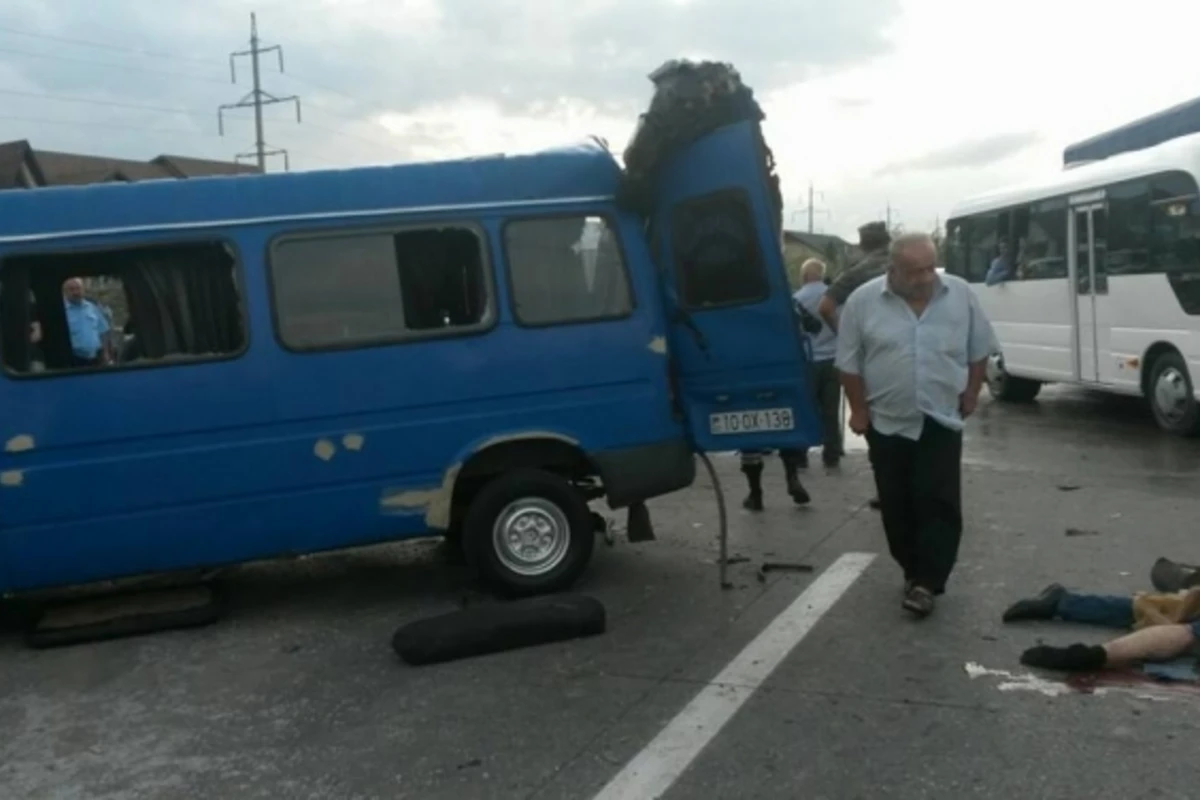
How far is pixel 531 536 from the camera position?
7.25 meters

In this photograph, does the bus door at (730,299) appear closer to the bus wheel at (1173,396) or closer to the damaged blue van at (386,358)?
the damaged blue van at (386,358)

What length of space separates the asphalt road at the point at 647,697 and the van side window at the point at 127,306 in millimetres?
1478

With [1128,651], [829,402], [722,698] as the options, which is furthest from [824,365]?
[722,698]

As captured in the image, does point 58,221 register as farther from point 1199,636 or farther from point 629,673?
point 1199,636

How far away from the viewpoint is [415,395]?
701 centimetres

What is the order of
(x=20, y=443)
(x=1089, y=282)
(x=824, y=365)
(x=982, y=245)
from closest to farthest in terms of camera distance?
(x=20, y=443) < (x=824, y=365) < (x=1089, y=282) < (x=982, y=245)

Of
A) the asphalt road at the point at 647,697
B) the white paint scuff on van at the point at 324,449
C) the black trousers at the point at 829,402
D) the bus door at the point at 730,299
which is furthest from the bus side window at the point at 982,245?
the white paint scuff on van at the point at 324,449

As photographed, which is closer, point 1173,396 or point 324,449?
point 324,449

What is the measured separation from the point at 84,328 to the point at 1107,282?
10.8 m

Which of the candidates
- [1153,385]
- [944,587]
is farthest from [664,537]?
[1153,385]

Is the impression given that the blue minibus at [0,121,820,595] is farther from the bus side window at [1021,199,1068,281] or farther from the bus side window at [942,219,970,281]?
the bus side window at [942,219,970,281]

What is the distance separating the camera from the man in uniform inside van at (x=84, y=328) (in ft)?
22.1

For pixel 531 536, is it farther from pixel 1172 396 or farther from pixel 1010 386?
pixel 1010 386

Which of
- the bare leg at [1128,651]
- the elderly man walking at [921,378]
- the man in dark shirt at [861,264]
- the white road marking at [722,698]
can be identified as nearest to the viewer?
the white road marking at [722,698]
